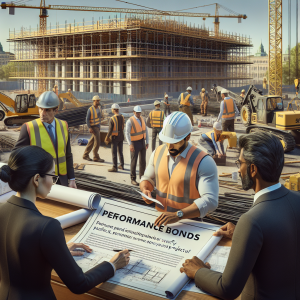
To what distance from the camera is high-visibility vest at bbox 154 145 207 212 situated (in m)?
2.72

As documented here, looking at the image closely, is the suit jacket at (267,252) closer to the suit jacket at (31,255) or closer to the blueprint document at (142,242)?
the blueprint document at (142,242)

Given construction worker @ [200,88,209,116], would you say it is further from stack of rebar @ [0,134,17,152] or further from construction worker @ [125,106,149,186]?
construction worker @ [125,106,149,186]

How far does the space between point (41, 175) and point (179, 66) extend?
132 ft

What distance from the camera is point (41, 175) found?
1.58m

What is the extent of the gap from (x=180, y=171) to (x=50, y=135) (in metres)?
1.56

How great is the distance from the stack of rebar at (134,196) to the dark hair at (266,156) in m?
4.86

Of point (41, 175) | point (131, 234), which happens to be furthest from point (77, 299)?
point (41, 175)

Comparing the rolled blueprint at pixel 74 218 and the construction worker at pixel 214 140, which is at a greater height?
the construction worker at pixel 214 140

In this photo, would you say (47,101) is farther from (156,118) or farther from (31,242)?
(156,118)

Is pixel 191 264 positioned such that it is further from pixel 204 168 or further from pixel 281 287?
pixel 204 168

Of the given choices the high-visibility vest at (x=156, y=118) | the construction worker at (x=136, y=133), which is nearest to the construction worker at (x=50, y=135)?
the construction worker at (x=136, y=133)

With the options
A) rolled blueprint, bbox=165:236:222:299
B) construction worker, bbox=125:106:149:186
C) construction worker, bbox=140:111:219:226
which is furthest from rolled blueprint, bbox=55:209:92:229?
construction worker, bbox=125:106:149:186

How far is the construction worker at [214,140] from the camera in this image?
909 cm

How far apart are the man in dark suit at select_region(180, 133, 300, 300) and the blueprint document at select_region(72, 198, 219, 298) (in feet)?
1.09
